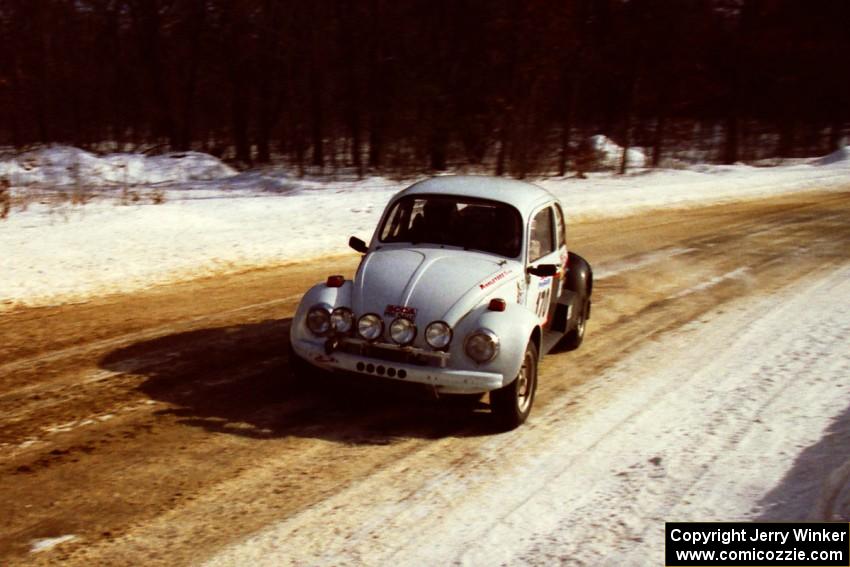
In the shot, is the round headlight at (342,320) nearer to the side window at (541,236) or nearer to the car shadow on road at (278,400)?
the car shadow on road at (278,400)

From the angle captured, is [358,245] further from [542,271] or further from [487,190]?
[542,271]

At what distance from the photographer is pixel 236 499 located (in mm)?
5320

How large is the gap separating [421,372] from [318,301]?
43.7 inches

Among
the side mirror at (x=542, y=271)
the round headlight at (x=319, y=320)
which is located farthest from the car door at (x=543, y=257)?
the round headlight at (x=319, y=320)

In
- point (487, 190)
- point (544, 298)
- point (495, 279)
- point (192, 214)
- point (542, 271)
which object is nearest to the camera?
point (495, 279)

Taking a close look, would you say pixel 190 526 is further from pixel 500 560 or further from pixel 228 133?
pixel 228 133

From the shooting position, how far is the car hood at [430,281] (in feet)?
21.7

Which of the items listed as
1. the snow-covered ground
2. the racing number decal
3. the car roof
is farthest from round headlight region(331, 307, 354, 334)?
the snow-covered ground

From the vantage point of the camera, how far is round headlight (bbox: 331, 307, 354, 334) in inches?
263

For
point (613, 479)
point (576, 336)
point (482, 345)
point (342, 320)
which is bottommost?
point (613, 479)

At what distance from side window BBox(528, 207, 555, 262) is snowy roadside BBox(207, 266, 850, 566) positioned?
1.32 m

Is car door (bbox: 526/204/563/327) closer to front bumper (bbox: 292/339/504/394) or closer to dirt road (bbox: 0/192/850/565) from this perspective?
dirt road (bbox: 0/192/850/565)

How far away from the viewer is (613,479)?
5.80m

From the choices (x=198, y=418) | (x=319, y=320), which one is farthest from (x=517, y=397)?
(x=198, y=418)
